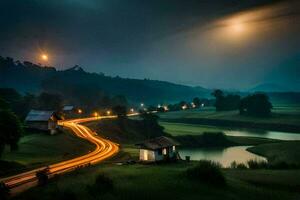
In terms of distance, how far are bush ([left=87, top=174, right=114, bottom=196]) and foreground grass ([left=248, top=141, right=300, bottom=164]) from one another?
58.6 meters

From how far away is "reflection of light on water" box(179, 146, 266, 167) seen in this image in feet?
322

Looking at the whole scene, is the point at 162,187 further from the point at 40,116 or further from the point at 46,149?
the point at 40,116

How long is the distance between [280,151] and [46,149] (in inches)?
2416

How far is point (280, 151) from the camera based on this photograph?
10238cm

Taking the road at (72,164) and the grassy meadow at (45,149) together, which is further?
the grassy meadow at (45,149)

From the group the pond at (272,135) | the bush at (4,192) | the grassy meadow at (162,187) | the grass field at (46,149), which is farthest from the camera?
the pond at (272,135)

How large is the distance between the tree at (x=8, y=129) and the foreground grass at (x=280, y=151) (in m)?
58.7

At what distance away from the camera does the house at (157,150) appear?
221 feet

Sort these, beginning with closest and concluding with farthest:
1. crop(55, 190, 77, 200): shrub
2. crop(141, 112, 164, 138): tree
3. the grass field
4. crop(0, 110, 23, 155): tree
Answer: crop(55, 190, 77, 200): shrub
crop(0, 110, 23, 155): tree
the grass field
crop(141, 112, 164, 138): tree

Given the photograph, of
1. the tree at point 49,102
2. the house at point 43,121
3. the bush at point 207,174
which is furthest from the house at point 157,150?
the tree at point 49,102

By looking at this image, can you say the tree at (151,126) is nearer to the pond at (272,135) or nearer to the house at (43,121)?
the pond at (272,135)

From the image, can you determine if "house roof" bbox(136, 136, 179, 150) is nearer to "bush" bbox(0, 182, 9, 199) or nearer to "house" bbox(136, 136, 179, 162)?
"house" bbox(136, 136, 179, 162)

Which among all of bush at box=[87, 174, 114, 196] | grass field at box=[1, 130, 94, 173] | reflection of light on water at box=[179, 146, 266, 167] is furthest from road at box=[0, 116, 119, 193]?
reflection of light on water at box=[179, 146, 266, 167]

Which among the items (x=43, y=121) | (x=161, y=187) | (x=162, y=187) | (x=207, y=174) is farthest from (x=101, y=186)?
(x=43, y=121)
